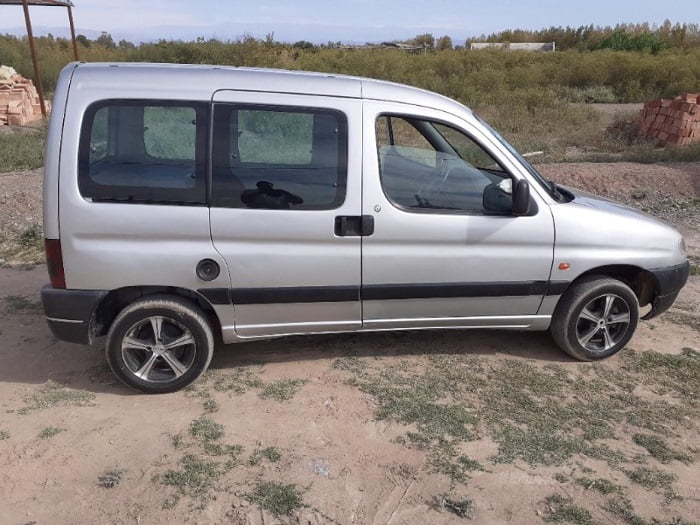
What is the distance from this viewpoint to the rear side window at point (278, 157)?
3.85 meters

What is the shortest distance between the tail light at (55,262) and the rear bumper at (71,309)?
0.16ft

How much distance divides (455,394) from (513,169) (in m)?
1.50

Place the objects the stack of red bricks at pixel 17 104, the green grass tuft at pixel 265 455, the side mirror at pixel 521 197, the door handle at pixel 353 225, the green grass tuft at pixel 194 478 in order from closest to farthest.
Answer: the green grass tuft at pixel 194 478 < the green grass tuft at pixel 265 455 < the door handle at pixel 353 225 < the side mirror at pixel 521 197 < the stack of red bricks at pixel 17 104

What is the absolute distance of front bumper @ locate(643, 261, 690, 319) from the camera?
4570mm

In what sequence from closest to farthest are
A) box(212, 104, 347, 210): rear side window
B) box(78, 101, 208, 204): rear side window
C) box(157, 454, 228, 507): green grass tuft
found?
box(157, 454, 228, 507): green grass tuft → box(78, 101, 208, 204): rear side window → box(212, 104, 347, 210): rear side window

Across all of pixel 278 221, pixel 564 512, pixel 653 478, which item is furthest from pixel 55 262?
pixel 653 478

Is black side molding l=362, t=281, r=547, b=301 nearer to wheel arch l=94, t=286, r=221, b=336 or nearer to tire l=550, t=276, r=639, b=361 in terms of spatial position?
tire l=550, t=276, r=639, b=361

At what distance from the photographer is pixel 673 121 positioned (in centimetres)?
1417

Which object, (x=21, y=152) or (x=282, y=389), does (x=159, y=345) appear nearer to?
(x=282, y=389)

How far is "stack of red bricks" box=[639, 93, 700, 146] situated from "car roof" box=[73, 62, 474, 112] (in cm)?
1162

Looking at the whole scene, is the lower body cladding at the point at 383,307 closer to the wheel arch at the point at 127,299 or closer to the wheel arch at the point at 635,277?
the wheel arch at the point at 127,299

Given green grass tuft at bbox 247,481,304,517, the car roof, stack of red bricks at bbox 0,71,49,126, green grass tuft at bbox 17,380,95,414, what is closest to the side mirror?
the car roof

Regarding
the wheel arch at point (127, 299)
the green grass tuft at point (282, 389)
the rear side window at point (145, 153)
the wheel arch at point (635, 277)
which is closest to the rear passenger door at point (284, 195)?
the rear side window at point (145, 153)

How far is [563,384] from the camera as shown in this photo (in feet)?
14.2
